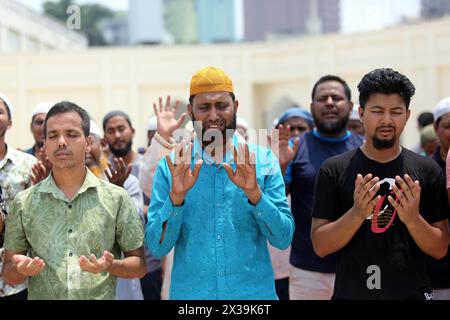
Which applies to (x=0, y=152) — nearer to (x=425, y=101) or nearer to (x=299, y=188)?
(x=299, y=188)

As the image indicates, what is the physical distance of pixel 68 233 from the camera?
3.89m

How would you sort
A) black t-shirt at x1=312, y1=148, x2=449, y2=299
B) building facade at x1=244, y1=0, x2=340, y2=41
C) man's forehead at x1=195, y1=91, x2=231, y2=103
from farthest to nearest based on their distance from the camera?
1. building facade at x1=244, y1=0, x2=340, y2=41
2. man's forehead at x1=195, y1=91, x2=231, y2=103
3. black t-shirt at x1=312, y1=148, x2=449, y2=299

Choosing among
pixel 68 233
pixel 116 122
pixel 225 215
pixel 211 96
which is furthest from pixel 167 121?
pixel 116 122

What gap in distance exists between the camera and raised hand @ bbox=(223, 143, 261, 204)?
3.77m

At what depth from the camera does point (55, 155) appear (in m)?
3.97

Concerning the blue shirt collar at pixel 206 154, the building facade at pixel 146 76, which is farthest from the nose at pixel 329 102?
the building facade at pixel 146 76

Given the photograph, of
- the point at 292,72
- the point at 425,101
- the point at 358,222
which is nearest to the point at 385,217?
the point at 358,222

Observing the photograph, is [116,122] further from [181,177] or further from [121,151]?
[181,177]

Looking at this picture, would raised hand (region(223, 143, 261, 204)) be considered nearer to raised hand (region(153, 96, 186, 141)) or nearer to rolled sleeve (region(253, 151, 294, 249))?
rolled sleeve (region(253, 151, 294, 249))

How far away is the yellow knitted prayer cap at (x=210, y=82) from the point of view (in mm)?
4086

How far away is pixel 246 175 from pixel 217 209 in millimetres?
305

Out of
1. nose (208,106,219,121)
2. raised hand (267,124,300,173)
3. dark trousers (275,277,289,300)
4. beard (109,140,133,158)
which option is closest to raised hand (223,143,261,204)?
nose (208,106,219,121)

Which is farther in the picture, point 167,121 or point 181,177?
point 167,121

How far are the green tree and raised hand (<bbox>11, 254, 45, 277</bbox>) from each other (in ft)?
166
